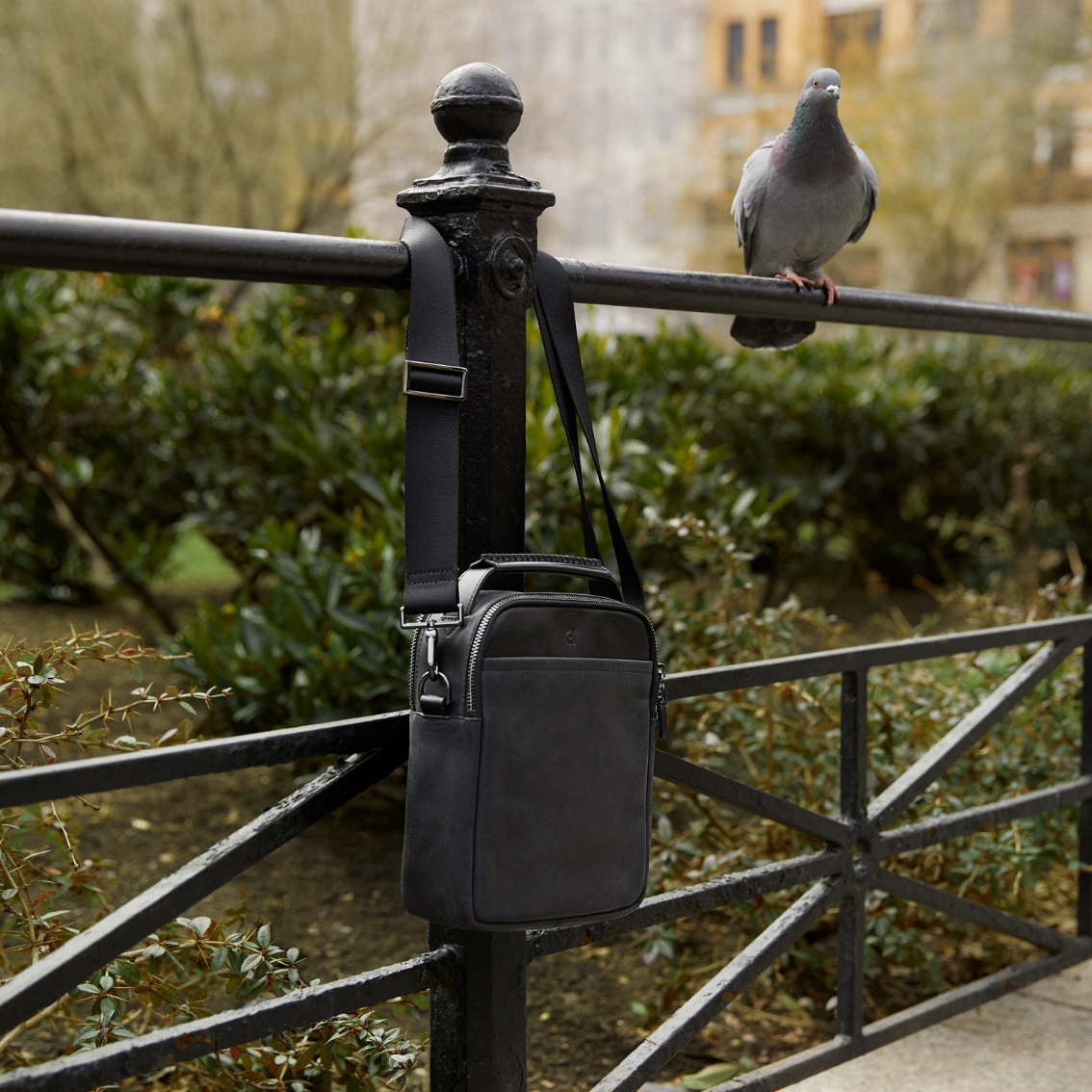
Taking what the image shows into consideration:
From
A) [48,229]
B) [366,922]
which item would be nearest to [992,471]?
[366,922]

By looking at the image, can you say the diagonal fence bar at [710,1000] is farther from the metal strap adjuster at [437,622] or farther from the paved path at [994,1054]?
the metal strap adjuster at [437,622]

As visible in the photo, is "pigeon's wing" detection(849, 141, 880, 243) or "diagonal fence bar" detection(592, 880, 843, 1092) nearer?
"diagonal fence bar" detection(592, 880, 843, 1092)

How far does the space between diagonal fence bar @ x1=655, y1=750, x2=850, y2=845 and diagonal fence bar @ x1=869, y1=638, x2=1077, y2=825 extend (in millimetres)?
114

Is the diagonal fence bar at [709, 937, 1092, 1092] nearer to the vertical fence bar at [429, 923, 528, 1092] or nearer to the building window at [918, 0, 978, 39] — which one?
the vertical fence bar at [429, 923, 528, 1092]

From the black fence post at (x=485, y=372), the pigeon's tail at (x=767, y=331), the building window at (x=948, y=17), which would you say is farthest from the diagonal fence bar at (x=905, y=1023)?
the building window at (x=948, y=17)

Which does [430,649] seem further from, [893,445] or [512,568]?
[893,445]

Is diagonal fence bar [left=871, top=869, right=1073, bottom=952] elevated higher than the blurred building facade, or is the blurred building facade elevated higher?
the blurred building facade

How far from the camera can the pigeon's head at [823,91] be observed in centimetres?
255

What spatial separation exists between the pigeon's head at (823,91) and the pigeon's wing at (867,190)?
110 mm

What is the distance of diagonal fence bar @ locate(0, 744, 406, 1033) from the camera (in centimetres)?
108

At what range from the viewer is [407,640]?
3.01 meters

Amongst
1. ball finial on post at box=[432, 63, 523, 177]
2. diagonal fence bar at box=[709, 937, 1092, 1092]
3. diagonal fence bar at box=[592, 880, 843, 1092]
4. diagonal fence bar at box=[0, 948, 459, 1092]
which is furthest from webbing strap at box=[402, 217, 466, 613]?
diagonal fence bar at box=[709, 937, 1092, 1092]

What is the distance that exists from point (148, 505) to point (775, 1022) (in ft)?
12.2

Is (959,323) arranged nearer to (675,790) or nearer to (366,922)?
(675,790)
